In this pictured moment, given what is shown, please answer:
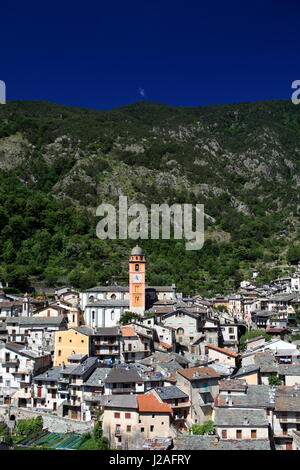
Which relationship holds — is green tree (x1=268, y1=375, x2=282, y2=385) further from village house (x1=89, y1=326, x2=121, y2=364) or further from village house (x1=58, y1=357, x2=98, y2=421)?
village house (x1=89, y1=326, x2=121, y2=364)

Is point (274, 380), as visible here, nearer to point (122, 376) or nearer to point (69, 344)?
point (122, 376)

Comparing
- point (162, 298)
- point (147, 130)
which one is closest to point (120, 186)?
point (147, 130)

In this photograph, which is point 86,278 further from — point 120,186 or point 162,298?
point 120,186

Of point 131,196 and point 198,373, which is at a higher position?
point 131,196

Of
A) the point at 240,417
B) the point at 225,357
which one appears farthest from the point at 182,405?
the point at 225,357

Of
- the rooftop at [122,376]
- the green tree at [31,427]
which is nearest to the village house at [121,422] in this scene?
the rooftop at [122,376]

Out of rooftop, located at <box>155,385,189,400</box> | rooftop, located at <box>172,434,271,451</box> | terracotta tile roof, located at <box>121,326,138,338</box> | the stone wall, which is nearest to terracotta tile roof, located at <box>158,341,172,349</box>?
terracotta tile roof, located at <box>121,326,138,338</box>
